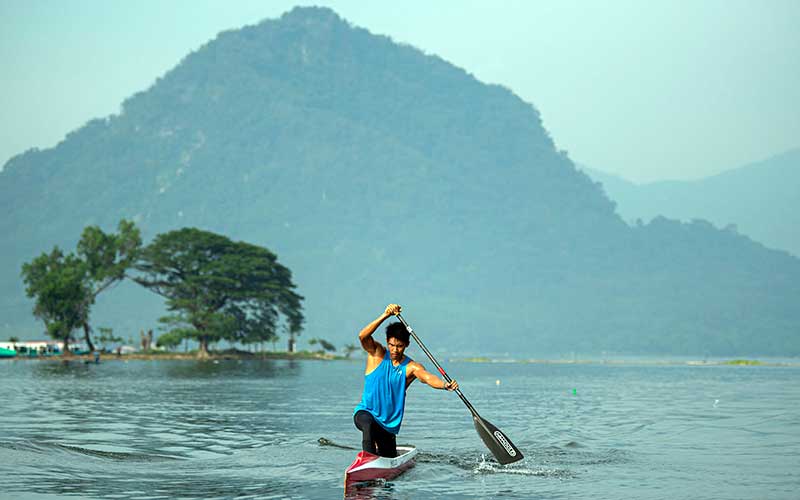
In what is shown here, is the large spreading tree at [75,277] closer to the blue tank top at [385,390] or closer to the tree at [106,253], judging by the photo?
the tree at [106,253]

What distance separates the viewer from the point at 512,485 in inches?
872

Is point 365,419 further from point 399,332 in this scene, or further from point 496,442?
point 496,442

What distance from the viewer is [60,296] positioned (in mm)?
115750

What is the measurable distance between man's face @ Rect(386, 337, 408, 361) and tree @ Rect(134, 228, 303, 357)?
4082 inches

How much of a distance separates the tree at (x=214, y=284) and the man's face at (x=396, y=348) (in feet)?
340

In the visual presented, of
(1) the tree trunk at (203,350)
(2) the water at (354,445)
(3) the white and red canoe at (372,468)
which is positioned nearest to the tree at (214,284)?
(1) the tree trunk at (203,350)

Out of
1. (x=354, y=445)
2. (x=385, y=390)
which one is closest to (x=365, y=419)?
(x=385, y=390)

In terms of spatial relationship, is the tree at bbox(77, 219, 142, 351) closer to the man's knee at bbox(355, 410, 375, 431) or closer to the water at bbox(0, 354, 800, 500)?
the water at bbox(0, 354, 800, 500)

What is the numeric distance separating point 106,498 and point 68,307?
330 ft

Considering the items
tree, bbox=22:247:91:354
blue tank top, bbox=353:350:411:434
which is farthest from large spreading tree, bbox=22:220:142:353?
blue tank top, bbox=353:350:411:434

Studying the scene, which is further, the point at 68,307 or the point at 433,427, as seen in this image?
the point at 68,307

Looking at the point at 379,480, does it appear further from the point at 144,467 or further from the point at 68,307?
the point at 68,307

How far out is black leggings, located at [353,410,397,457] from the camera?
21141 millimetres

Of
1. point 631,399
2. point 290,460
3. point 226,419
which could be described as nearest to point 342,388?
point 631,399
